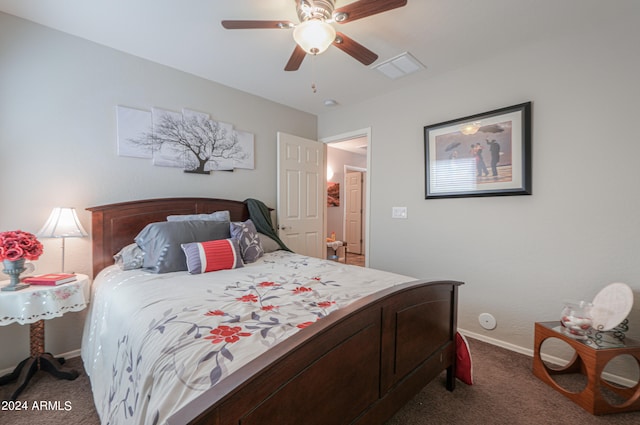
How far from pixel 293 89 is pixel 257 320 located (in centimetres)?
272

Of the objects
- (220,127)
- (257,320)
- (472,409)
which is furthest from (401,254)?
(220,127)

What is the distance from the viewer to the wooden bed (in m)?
0.72

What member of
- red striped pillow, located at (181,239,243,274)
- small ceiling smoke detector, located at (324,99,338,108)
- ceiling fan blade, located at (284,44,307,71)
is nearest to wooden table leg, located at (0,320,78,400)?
red striped pillow, located at (181,239,243,274)

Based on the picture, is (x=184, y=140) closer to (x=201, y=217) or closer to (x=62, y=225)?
(x=201, y=217)

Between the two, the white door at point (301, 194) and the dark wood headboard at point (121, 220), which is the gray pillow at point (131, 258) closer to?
the dark wood headboard at point (121, 220)

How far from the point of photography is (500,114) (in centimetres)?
233

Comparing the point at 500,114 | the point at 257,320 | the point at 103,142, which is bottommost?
the point at 257,320

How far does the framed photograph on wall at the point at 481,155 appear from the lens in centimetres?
223

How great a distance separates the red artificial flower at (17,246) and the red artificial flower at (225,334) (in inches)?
63.7

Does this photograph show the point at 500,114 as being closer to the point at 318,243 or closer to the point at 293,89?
the point at 293,89

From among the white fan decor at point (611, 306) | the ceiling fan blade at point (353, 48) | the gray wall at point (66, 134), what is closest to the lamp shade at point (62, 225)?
the gray wall at point (66, 134)

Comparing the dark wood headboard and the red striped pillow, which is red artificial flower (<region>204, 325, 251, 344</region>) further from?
the dark wood headboard

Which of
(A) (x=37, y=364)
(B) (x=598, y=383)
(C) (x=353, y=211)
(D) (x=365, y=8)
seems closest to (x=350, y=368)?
(B) (x=598, y=383)

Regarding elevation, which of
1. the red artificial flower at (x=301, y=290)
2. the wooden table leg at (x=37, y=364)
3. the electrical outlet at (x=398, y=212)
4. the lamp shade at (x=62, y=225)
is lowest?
the wooden table leg at (x=37, y=364)
